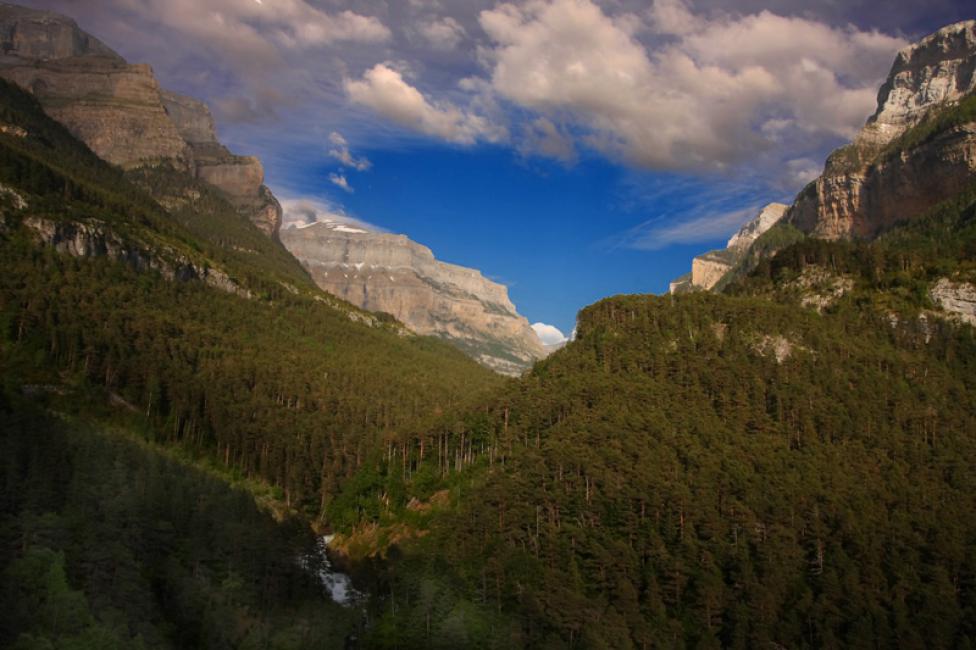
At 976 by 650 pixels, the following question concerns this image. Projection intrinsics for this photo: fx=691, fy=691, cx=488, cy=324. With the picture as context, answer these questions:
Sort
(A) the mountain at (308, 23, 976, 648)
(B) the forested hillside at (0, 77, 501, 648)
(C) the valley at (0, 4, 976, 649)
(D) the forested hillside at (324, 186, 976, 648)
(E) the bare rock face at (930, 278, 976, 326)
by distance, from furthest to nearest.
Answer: (E) the bare rock face at (930, 278, 976, 326) → (A) the mountain at (308, 23, 976, 648) → (D) the forested hillside at (324, 186, 976, 648) → (C) the valley at (0, 4, 976, 649) → (B) the forested hillside at (0, 77, 501, 648)

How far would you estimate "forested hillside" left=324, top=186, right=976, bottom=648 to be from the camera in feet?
238

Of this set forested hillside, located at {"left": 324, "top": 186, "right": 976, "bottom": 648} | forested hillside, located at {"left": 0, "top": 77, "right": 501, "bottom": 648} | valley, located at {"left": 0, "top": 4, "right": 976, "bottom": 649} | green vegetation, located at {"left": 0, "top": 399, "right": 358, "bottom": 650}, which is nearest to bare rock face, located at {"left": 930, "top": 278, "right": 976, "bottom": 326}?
valley, located at {"left": 0, "top": 4, "right": 976, "bottom": 649}

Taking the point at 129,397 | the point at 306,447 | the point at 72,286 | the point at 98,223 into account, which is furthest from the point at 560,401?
the point at 98,223

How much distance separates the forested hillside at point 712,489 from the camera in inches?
2862

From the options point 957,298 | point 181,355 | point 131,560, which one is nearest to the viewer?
point 131,560

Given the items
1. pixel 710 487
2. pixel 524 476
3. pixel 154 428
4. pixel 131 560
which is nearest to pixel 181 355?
pixel 154 428

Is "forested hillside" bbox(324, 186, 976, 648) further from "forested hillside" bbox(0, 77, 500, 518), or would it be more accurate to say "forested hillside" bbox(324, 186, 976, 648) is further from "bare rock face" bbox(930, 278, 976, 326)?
"forested hillside" bbox(0, 77, 500, 518)

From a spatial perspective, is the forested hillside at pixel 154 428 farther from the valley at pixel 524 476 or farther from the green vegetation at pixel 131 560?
the valley at pixel 524 476

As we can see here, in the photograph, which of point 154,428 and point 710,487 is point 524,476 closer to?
point 710,487

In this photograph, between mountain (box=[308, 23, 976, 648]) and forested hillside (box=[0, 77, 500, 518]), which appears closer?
mountain (box=[308, 23, 976, 648])

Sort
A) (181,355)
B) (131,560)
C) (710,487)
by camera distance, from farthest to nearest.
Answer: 1. (181,355)
2. (710,487)
3. (131,560)

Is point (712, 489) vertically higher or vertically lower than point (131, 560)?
higher

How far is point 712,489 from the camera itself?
86688 mm

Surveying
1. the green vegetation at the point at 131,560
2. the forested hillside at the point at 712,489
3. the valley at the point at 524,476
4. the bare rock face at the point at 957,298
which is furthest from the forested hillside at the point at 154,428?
the bare rock face at the point at 957,298
